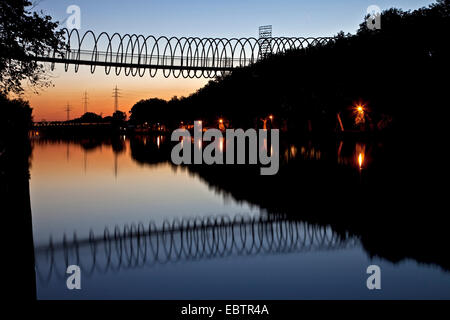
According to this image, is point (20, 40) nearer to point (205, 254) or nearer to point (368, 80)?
point (205, 254)

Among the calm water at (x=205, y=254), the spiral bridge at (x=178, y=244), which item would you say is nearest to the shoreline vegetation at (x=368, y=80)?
the calm water at (x=205, y=254)

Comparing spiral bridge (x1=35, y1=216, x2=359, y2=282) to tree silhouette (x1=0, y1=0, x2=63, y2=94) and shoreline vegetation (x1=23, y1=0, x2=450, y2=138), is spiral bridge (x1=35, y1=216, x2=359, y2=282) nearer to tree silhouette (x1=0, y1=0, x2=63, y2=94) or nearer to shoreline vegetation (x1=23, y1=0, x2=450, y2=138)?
tree silhouette (x1=0, y1=0, x2=63, y2=94)

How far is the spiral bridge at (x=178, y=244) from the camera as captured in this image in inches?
653

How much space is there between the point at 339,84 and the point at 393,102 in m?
9.58

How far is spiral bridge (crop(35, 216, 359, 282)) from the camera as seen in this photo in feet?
54.4

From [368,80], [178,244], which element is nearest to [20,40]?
[178,244]

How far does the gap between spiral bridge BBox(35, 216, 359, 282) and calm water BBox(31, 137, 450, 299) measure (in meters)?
0.04

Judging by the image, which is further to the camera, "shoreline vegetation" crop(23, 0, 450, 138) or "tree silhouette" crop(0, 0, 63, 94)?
"shoreline vegetation" crop(23, 0, 450, 138)

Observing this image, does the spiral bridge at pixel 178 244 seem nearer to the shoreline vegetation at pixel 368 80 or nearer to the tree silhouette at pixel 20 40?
the tree silhouette at pixel 20 40

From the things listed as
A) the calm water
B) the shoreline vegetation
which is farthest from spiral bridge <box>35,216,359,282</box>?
the shoreline vegetation

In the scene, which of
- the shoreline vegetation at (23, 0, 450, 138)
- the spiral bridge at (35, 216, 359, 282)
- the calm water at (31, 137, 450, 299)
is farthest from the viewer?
the shoreline vegetation at (23, 0, 450, 138)

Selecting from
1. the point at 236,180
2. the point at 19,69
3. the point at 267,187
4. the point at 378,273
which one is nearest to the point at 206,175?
the point at 236,180

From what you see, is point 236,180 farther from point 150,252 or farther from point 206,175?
point 150,252

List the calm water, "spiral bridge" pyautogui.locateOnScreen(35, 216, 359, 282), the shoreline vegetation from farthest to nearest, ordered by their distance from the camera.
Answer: the shoreline vegetation < "spiral bridge" pyautogui.locateOnScreen(35, 216, 359, 282) < the calm water
